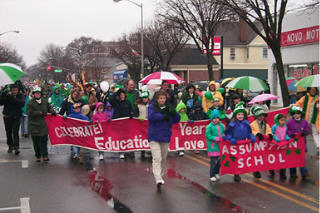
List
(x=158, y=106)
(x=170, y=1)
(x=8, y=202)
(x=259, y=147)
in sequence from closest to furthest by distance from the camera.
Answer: (x=8, y=202)
(x=158, y=106)
(x=259, y=147)
(x=170, y=1)

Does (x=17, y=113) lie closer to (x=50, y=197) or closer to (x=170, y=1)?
(x=50, y=197)

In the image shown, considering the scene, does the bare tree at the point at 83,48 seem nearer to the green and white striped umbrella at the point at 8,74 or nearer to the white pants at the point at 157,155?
the green and white striped umbrella at the point at 8,74

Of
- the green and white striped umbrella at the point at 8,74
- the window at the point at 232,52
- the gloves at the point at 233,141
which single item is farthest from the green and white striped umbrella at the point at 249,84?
the window at the point at 232,52

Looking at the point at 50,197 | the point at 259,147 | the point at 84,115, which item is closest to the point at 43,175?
the point at 50,197

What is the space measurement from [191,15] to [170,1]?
169 cm

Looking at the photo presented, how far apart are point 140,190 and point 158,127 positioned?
111 cm

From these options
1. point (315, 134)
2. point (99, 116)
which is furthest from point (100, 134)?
point (315, 134)

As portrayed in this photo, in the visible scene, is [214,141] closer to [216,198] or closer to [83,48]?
[216,198]

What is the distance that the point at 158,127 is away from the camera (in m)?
7.14

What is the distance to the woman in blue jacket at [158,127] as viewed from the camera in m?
7.10

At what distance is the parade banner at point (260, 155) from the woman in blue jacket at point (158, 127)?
Result: 3.51 ft

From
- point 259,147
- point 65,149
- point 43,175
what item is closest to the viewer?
point 259,147

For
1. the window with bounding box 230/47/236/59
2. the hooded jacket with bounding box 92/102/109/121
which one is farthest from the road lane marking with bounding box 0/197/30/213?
the window with bounding box 230/47/236/59

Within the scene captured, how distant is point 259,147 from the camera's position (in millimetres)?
7660
